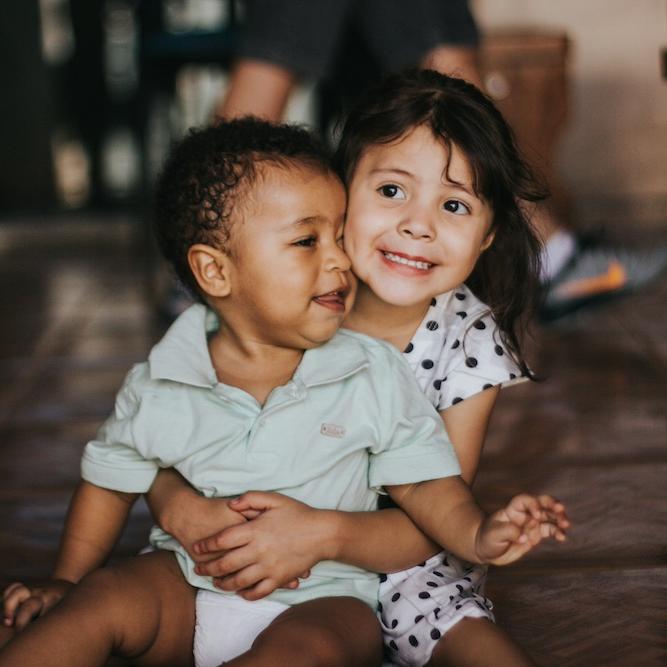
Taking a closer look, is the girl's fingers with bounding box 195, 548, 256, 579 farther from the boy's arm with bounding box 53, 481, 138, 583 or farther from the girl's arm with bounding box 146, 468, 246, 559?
the boy's arm with bounding box 53, 481, 138, 583

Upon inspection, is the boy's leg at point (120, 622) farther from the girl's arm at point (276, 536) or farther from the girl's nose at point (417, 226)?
the girl's nose at point (417, 226)

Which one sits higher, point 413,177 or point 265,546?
point 413,177

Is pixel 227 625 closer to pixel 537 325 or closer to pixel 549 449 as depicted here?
pixel 549 449

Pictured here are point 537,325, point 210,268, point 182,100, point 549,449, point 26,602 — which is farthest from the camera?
point 182,100

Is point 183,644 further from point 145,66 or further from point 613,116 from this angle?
point 613,116

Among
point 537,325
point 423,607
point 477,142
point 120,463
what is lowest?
point 537,325

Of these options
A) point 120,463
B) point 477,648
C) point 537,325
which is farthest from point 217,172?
point 537,325

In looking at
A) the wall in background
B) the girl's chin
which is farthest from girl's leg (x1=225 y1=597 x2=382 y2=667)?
the wall in background

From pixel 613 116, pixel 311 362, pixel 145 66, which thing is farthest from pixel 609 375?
pixel 613 116

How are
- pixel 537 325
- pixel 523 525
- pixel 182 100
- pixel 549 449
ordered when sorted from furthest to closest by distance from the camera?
pixel 182 100 < pixel 537 325 < pixel 549 449 < pixel 523 525

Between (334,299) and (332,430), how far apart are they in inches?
6.0

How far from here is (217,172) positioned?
1193 mm

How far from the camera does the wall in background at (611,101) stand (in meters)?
4.42

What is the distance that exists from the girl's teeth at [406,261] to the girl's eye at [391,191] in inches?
2.7
